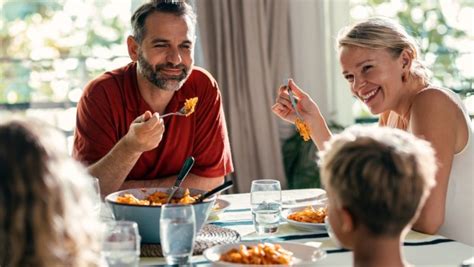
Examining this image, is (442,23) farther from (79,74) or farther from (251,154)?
(79,74)

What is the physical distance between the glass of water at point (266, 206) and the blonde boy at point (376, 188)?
57cm

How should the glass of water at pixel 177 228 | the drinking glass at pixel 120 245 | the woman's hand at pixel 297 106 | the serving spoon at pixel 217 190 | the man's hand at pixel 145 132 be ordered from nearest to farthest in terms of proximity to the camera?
the drinking glass at pixel 120 245 < the glass of water at pixel 177 228 < the serving spoon at pixel 217 190 < the man's hand at pixel 145 132 < the woman's hand at pixel 297 106

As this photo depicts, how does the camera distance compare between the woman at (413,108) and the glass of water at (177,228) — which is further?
the woman at (413,108)

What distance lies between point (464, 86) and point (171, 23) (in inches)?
90.7

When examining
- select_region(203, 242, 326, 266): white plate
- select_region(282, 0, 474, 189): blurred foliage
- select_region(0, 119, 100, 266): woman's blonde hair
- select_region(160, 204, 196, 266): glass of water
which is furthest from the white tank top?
select_region(282, 0, 474, 189): blurred foliage

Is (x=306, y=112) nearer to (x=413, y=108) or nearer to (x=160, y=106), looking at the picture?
(x=413, y=108)

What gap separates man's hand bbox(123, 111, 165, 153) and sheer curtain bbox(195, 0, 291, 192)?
173 centimetres

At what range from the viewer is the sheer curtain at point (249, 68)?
4129 millimetres

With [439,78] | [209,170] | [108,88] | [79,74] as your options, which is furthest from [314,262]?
[439,78]

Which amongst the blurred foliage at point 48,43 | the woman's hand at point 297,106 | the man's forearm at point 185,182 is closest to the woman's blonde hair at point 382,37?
the woman's hand at point 297,106

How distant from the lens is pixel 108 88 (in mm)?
2770

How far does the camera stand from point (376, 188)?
143 centimetres

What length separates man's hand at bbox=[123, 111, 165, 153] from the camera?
2346 mm

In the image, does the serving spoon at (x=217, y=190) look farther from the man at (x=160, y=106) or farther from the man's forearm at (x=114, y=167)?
the man at (x=160, y=106)
